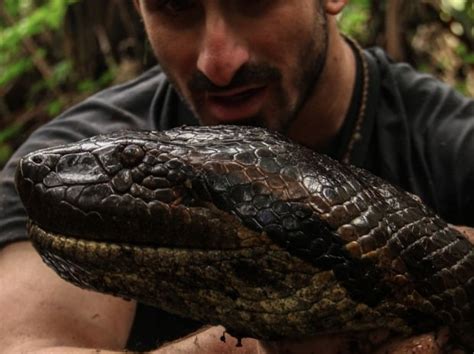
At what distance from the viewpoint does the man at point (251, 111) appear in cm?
347

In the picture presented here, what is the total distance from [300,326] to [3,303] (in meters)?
1.85

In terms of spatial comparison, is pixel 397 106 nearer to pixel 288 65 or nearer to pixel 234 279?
pixel 288 65

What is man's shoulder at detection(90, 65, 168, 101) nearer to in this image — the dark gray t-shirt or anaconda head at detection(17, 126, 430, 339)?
the dark gray t-shirt

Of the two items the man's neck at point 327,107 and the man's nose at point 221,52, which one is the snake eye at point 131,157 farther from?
the man's neck at point 327,107

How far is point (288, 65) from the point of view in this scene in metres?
3.78

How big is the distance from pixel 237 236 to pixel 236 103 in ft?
5.80

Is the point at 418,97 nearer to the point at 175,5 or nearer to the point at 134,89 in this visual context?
the point at 175,5

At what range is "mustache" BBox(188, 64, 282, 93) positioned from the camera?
3.55 metres

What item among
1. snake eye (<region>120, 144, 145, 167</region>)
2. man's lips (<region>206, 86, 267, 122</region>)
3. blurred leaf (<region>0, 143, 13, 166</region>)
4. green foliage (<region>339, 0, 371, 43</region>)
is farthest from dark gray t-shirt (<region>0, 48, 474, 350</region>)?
blurred leaf (<region>0, 143, 13, 166</region>)

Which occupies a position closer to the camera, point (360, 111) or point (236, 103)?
point (236, 103)

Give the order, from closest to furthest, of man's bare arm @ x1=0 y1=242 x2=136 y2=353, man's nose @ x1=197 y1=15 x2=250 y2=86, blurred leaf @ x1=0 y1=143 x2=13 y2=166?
1. man's bare arm @ x1=0 y1=242 x2=136 y2=353
2. man's nose @ x1=197 y1=15 x2=250 y2=86
3. blurred leaf @ x1=0 y1=143 x2=13 y2=166

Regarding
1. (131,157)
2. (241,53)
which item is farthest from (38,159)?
(241,53)

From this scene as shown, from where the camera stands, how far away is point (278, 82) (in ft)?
12.3

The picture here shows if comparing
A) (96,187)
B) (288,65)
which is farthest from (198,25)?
(96,187)
